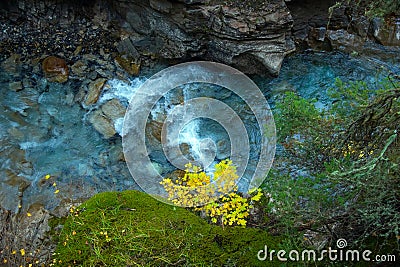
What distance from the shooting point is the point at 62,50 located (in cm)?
847

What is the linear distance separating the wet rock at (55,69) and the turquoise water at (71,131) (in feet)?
0.50

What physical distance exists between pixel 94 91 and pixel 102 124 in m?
0.86

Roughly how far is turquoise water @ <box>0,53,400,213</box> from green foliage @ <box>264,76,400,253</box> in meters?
2.60

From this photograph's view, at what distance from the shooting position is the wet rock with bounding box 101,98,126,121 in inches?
291

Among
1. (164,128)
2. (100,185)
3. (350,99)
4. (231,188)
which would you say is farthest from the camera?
(164,128)

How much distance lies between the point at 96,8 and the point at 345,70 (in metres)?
5.35

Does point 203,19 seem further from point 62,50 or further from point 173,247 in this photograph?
point 173,247

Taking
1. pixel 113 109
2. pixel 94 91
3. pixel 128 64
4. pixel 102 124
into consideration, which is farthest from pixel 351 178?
pixel 128 64

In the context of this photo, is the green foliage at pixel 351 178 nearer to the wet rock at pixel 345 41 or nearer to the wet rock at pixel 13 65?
the wet rock at pixel 345 41

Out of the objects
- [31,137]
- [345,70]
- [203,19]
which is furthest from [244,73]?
[31,137]

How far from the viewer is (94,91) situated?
777 cm

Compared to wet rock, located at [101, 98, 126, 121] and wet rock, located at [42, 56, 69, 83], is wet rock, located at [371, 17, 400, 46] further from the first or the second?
wet rock, located at [42, 56, 69, 83]

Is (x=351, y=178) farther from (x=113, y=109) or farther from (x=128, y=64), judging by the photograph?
(x=128, y=64)

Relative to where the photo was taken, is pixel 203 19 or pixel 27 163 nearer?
pixel 27 163
